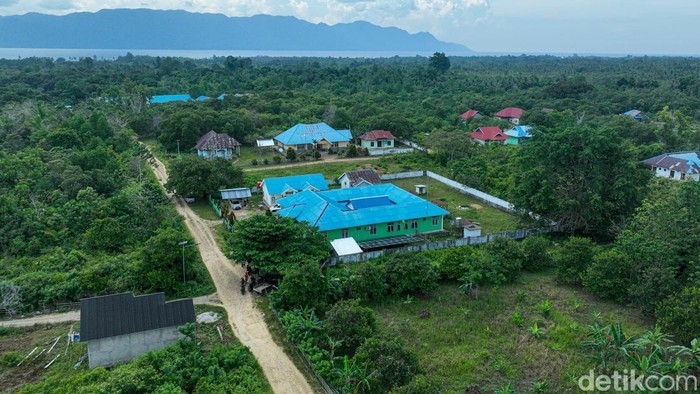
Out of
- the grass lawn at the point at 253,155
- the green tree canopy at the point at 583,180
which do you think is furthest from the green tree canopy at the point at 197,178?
the green tree canopy at the point at 583,180

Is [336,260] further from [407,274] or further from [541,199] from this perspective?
[541,199]

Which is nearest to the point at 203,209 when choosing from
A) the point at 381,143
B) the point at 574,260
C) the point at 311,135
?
the point at 311,135

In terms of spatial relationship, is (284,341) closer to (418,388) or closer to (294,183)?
(418,388)

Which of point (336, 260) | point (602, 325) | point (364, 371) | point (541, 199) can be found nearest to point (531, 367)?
→ point (602, 325)

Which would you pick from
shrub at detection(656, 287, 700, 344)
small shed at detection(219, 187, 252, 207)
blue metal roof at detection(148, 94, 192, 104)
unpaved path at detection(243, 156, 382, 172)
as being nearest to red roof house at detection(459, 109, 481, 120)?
unpaved path at detection(243, 156, 382, 172)

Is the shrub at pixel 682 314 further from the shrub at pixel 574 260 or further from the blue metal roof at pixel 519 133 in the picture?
the blue metal roof at pixel 519 133

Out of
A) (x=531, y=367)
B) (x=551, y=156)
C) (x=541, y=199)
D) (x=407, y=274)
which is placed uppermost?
(x=551, y=156)
